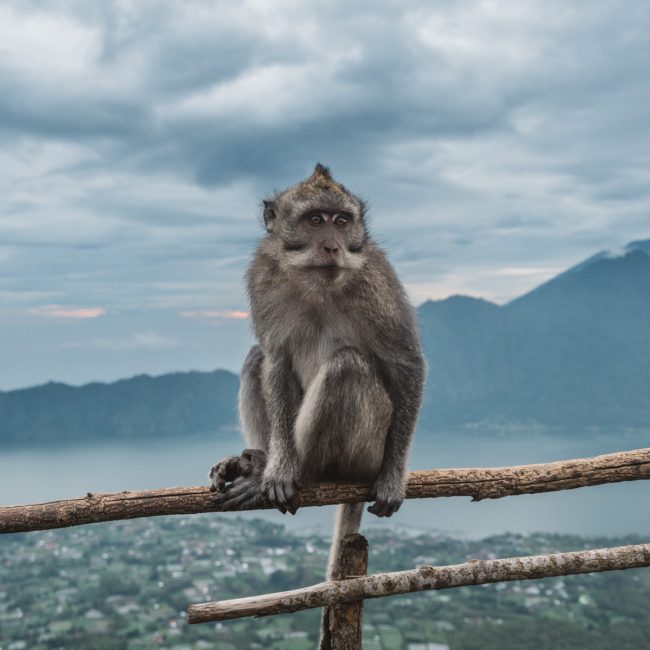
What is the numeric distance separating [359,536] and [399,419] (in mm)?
991

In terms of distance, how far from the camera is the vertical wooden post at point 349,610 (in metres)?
5.98

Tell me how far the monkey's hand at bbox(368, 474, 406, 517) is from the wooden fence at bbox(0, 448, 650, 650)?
13cm

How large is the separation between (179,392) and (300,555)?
100 metres

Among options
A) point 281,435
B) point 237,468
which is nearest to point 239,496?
point 237,468

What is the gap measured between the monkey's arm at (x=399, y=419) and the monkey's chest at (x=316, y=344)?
0.39 m

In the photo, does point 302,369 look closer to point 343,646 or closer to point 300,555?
point 343,646

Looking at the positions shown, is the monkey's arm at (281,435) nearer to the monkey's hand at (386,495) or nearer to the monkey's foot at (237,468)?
the monkey's foot at (237,468)

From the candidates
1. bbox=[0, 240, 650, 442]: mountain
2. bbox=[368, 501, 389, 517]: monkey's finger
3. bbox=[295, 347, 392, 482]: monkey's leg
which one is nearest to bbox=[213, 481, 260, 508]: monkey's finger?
bbox=[295, 347, 392, 482]: monkey's leg

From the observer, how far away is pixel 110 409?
474 feet

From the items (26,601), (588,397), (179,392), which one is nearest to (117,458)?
(179,392)

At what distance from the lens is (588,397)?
189625 millimetres

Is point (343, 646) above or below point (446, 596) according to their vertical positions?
above

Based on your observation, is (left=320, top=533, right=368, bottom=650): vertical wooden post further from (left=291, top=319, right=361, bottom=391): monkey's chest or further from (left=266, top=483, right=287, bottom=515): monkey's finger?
(left=291, top=319, right=361, bottom=391): monkey's chest

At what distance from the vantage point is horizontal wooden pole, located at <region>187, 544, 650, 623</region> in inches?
220
